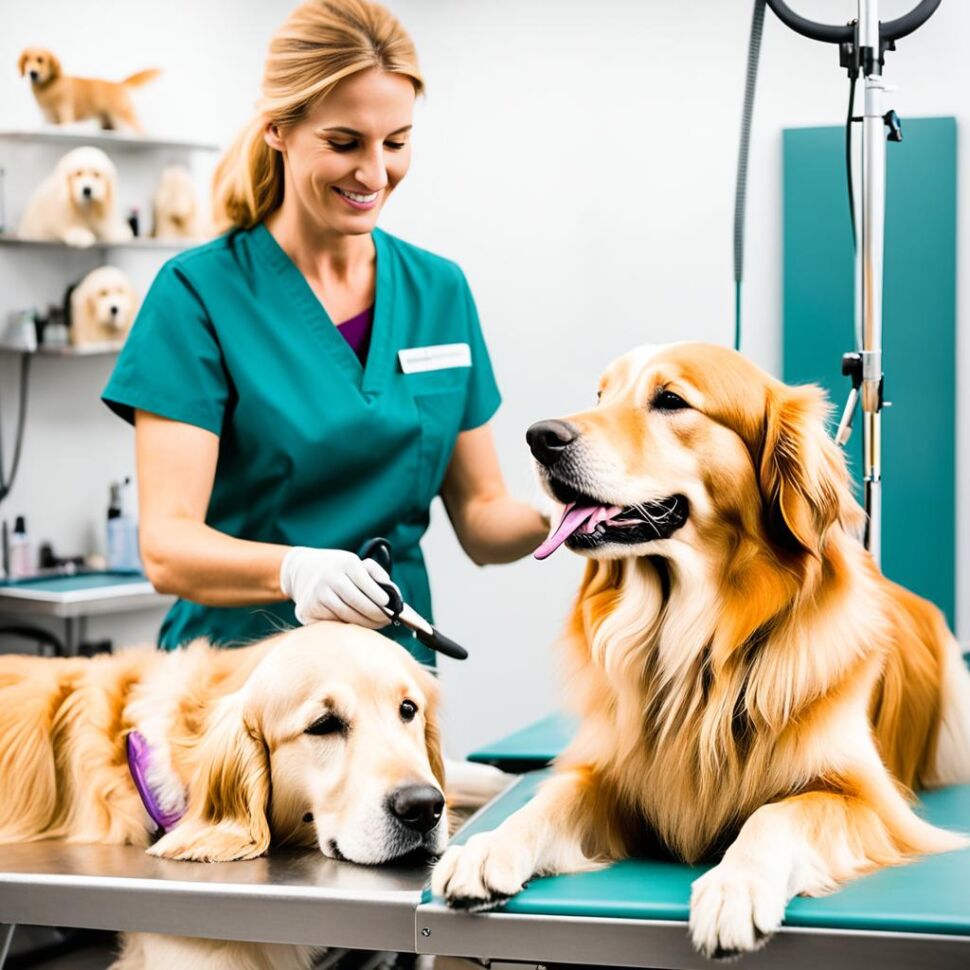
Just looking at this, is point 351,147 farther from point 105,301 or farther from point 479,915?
point 105,301

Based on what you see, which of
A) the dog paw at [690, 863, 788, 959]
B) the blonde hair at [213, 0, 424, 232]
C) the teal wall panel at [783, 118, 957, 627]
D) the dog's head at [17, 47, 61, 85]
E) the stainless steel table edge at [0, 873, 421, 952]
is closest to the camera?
the dog paw at [690, 863, 788, 959]

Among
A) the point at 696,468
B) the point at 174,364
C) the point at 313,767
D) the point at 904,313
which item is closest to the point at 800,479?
the point at 696,468

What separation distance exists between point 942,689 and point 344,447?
0.90 meters

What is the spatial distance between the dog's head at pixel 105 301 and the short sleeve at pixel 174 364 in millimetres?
2218

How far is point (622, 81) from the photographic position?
3.96m

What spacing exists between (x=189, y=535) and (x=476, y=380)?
0.62m

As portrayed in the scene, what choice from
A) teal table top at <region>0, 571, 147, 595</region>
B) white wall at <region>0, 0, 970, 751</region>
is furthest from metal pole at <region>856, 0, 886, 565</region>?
teal table top at <region>0, 571, 147, 595</region>

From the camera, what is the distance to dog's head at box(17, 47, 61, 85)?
3.83 m

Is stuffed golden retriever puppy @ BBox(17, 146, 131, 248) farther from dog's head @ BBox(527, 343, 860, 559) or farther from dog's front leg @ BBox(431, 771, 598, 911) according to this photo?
dog's front leg @ BBox(431, 771, 598, 911)

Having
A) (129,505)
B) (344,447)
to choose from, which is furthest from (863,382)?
(129,505)

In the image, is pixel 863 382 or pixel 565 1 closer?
pixel 863 382

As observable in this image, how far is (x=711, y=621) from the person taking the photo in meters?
1.34

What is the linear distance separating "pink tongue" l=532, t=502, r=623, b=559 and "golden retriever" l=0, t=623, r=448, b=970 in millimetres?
237

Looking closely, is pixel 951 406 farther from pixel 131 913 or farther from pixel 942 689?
pixel 131 913
